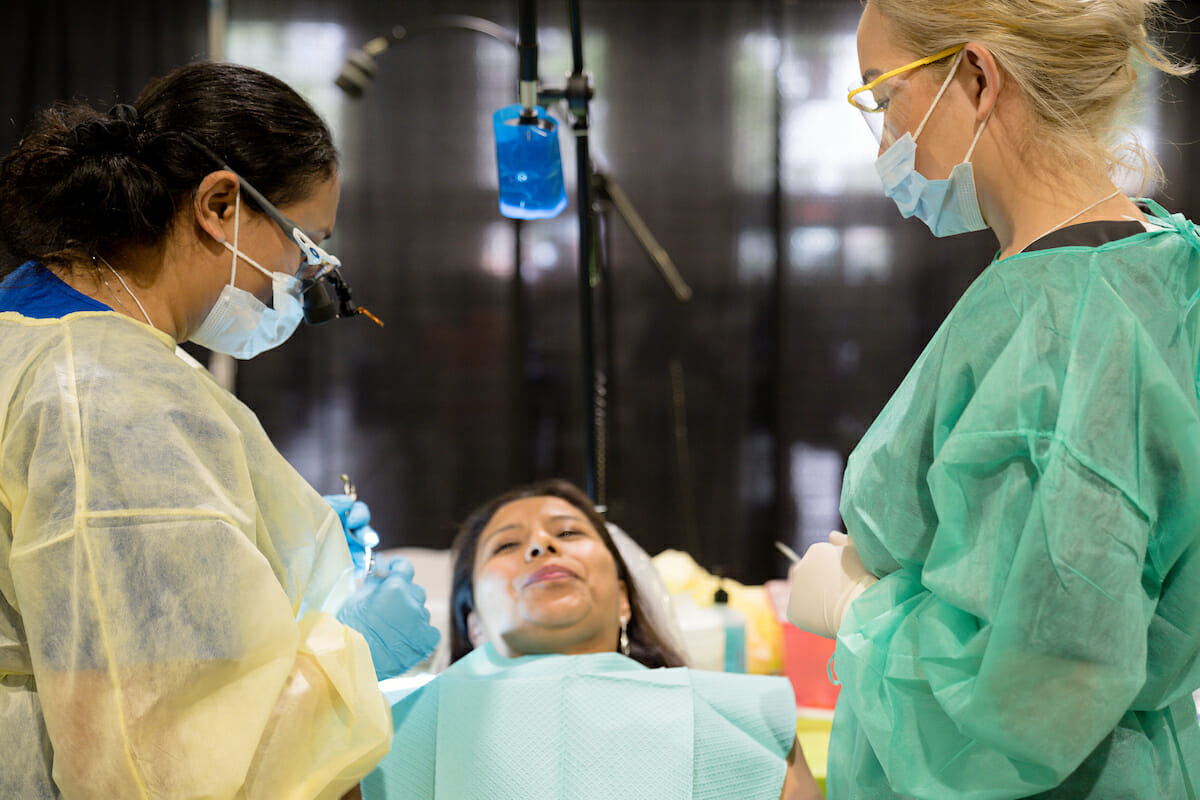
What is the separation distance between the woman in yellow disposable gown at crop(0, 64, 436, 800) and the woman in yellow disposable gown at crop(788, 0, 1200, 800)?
1.96ft

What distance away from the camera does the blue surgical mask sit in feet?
3.47

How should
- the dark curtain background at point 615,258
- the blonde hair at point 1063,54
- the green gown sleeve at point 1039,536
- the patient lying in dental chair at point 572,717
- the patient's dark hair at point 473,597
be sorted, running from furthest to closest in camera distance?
1. the dark curtain background at point 615,258
2. the patient's dark hair at point 473,597
3. the patient lying in dental chair at point 572,717
4. the blonde hair at point 1063,54
5. the green gown sleeve at point 1039,536

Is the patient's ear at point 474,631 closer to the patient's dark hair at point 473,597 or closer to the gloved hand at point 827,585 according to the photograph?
the patient's dark hair at point 473,597

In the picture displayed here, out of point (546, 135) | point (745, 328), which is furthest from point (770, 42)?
point (546, 135)

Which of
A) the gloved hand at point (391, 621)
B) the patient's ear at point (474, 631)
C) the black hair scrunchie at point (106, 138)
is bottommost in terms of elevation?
the patient's ear at point (474, 631)

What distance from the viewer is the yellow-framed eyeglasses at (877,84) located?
91 cm

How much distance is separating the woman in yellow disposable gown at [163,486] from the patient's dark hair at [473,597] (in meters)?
0.79

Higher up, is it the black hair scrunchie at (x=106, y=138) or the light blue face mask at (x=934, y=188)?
the black hair scrunchie at (x=106, y=138)

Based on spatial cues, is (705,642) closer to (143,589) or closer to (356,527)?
(356,527)

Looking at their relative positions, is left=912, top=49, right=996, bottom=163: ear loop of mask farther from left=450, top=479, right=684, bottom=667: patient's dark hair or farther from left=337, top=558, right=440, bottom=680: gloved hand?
left=450, top=479, right=684, bottom=667: patient's dark hair

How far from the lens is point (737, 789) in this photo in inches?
53.7

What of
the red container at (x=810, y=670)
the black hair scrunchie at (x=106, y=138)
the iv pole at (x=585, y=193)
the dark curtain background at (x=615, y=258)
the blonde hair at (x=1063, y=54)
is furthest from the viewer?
the dark curtain background at (x=615, y=258)

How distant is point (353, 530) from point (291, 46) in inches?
81.0

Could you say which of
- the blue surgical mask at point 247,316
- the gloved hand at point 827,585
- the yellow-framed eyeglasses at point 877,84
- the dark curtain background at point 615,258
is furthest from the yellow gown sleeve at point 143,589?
the dark curtain background at point 615,258
